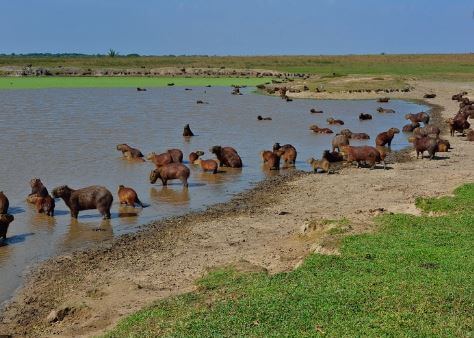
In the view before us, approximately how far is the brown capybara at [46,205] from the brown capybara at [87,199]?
1.42 ft

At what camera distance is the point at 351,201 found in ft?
50.8

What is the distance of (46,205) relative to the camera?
50.1ft

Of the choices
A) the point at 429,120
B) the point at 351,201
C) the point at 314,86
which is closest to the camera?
the point at 351,201

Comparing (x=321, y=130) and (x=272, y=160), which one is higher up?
(x=272, y=160)

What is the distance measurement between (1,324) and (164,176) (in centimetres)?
966

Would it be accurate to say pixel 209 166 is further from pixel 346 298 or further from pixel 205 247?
pixel 346 298

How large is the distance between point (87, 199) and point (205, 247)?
3859 mm

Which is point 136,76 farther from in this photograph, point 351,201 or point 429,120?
point 351,201

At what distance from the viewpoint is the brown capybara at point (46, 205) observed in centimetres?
1522

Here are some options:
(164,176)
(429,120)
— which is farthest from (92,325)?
(429,120)

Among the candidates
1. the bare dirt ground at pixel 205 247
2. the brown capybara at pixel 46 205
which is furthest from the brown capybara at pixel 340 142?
Result: the brown capybara at pixel 46 205

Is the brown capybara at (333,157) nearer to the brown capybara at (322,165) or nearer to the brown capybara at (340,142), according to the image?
the brown capybara at (322,165)

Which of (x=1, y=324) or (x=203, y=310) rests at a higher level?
(x=203, y=310)

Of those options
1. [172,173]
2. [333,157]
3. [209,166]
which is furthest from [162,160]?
[333,157]
